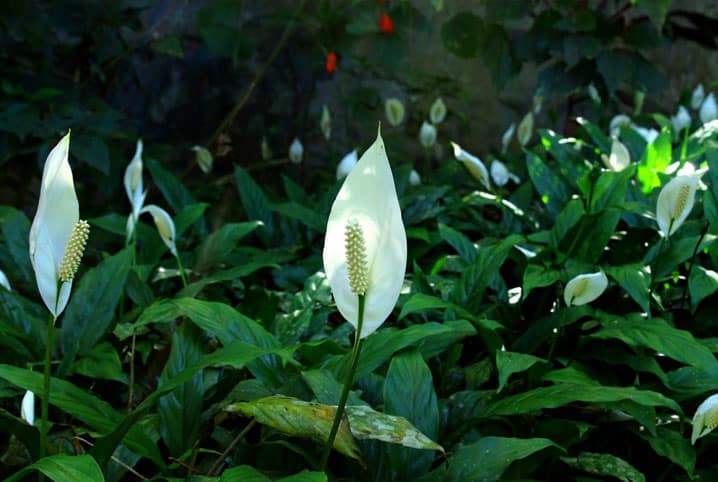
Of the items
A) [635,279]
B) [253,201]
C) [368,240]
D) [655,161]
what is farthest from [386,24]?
[368,240]

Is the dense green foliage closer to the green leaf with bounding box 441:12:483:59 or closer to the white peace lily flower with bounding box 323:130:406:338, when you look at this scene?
the green leaf with bounding box 441:12:483:59

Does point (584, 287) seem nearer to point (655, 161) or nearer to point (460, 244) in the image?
point (460, 244)

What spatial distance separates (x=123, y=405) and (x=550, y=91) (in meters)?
2.00

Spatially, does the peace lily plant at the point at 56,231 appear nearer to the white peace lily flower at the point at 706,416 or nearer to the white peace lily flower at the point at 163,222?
the white peace lily flower at the point at 163,222

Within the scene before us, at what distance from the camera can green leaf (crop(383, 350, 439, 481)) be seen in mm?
1165

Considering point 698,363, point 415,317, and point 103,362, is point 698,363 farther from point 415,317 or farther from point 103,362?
point 103,362

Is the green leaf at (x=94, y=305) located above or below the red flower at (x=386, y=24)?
below

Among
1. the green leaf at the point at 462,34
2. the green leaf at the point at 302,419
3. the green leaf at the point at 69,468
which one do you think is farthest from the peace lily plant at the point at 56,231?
the green leaf at the point at 462,34

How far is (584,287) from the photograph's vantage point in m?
1.40

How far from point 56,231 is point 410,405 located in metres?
0.56

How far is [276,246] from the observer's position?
238 cm

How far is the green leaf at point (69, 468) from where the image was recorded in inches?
36.3

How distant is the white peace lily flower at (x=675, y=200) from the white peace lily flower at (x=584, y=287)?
8.3 inches

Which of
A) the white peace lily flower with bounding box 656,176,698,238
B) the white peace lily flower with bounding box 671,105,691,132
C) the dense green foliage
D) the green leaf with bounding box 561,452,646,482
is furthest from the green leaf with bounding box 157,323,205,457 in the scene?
the white peace lily flower with bounding box 671,105,691,132
